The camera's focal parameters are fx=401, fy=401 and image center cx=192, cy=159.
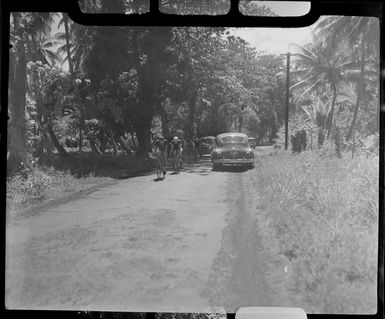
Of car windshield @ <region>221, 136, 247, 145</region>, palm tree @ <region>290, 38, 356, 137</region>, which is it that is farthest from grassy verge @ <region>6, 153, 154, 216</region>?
palm tree @ <region>290, 38, 356, 137</region>

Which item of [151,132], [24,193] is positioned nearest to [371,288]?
[151,132]

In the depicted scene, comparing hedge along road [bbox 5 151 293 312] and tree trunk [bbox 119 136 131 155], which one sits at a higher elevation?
tree trunk [bbox 119 136 131 155]

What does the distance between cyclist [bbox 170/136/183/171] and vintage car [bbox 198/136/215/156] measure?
0.10m

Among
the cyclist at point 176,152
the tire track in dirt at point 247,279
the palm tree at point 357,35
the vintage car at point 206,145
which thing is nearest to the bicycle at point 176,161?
the cyclist at point 176,152

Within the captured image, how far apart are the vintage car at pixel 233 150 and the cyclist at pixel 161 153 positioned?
24 cm

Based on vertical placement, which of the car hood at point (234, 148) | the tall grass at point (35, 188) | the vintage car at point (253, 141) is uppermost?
the vintage car at point (253, 141)

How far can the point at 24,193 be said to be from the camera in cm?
180

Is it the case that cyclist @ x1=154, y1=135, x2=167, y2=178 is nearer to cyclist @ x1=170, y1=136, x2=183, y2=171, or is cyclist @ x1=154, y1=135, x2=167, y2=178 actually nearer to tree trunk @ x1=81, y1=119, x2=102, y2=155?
cyclist @ x1=170, y1=136, x2=183, y2=171

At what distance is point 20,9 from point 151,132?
2.68 feet

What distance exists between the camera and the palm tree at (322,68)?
6.24ft

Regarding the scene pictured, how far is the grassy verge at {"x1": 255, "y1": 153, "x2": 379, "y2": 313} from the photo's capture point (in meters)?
1.71

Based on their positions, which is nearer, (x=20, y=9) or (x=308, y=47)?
(x=20, y=9)

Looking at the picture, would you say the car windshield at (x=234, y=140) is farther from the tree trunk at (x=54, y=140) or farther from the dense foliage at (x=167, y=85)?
the tree trunk at (x=54, y=140)

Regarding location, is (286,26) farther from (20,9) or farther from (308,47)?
(20,9)
